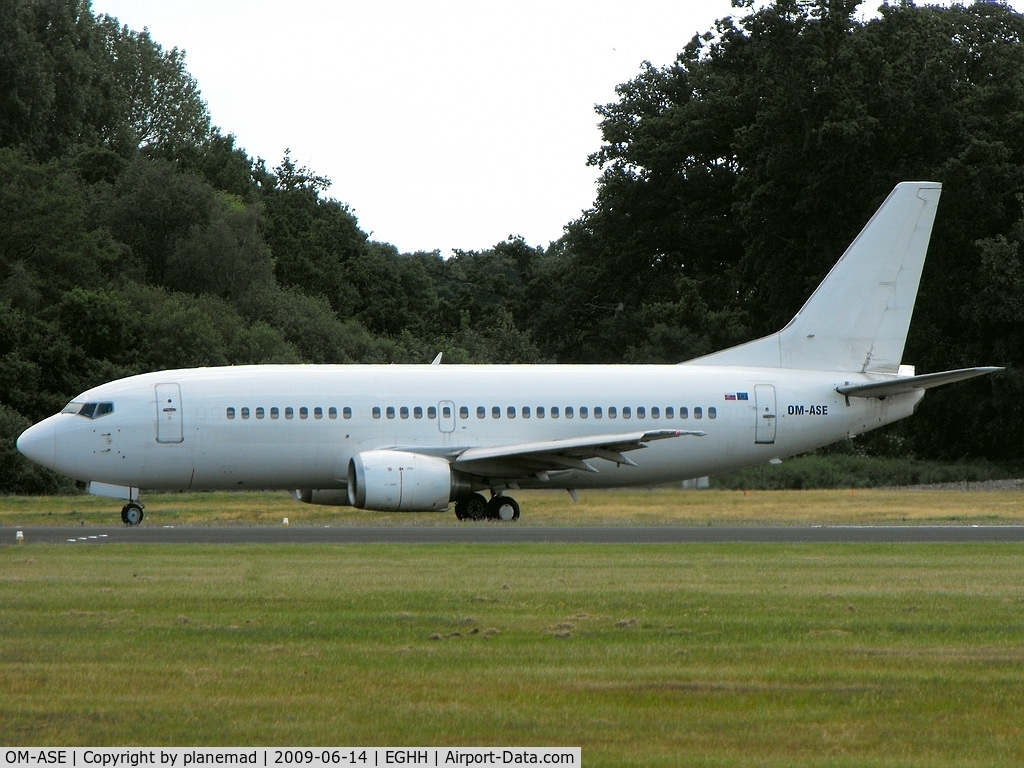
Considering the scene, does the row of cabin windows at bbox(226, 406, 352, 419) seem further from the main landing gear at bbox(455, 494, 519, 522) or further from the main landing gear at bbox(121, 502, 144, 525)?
the main landing gear at bbox(455, 494, 519, 522)

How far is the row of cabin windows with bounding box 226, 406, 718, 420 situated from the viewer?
101 feet

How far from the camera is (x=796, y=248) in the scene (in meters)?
61.0

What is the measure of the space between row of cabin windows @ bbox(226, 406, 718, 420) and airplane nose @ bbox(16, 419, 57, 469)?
11.7 feet

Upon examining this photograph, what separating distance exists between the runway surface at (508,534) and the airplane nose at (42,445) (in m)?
2.40

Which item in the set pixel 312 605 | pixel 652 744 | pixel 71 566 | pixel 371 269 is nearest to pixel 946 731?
pixel 652 744

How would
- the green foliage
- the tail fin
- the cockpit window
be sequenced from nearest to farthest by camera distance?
the cockpit window, the tail fin, the green foliage

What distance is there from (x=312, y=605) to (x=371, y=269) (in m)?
78.3

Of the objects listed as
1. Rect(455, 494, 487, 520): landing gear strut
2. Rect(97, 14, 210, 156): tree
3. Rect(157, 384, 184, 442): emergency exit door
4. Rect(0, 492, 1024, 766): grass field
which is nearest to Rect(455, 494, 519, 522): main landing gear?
Rect(455, 494, 487, 520): landing gear strut

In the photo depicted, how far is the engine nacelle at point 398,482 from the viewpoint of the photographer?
29500 millimetres

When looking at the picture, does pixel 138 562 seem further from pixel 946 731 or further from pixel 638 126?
pixel 638 126

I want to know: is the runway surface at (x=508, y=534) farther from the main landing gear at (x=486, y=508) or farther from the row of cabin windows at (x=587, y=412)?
the row of cabin windows at (x=587, y=412)
